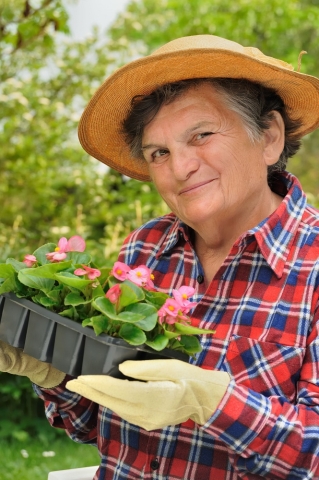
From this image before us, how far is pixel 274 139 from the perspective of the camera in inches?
73.9

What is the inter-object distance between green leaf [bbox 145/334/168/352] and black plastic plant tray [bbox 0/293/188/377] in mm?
20

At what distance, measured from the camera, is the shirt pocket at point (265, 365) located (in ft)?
5.25

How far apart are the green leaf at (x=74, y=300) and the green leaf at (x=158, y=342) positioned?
0.52 feet

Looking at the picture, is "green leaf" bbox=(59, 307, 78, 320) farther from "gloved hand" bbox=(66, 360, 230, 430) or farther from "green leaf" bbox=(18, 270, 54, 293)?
"gloved hand" bbox=(66, 360, 230, 430)

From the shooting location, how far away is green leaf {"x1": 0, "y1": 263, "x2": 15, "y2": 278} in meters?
1.60

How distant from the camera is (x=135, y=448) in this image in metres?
1.80

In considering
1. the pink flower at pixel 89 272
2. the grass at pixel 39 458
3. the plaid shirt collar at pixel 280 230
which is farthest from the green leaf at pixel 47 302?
the grass at pixel 39 458

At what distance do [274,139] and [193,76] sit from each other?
11.6 inches

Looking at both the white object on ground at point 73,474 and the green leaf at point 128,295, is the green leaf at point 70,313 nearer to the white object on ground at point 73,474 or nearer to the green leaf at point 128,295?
the green leaf at point 128,295

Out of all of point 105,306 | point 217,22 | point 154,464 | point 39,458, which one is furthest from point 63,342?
point 217,22

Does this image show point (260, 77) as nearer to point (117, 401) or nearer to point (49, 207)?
point (117, 401)

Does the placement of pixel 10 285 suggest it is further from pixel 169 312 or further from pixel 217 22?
pixel 217 22

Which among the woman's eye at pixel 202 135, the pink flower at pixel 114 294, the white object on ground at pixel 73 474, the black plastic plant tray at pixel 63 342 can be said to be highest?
the woman's eye at pixel 202 135

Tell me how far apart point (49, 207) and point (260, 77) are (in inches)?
161
